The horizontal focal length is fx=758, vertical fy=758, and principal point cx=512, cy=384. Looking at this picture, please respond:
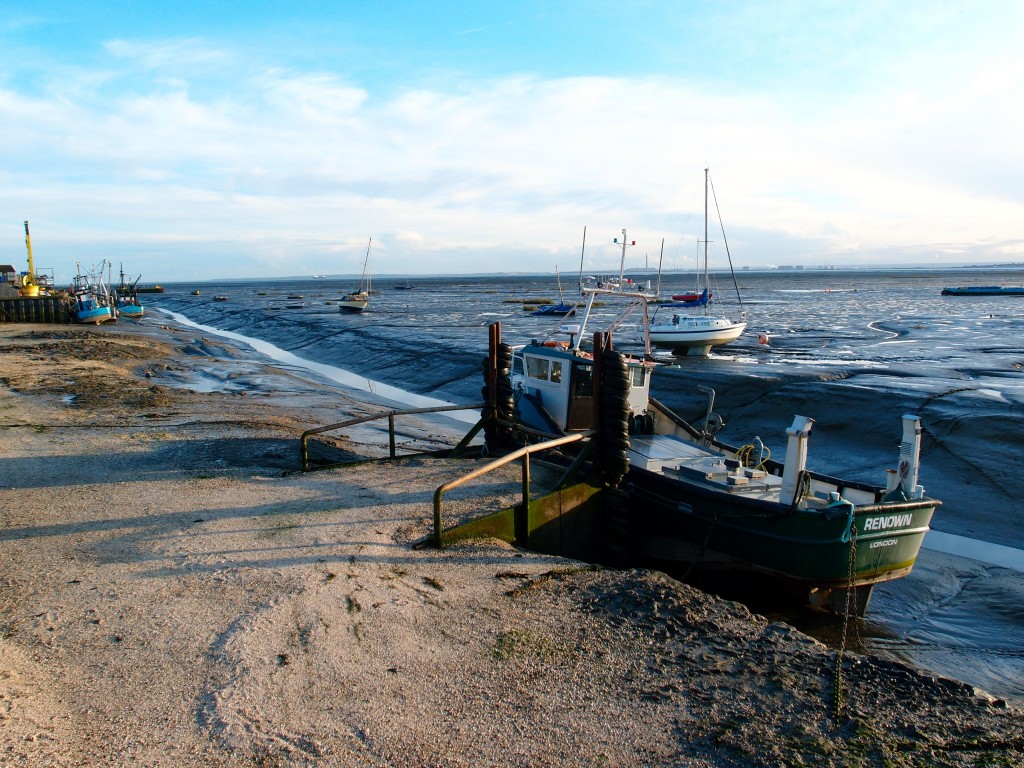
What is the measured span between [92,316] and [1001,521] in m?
55.5

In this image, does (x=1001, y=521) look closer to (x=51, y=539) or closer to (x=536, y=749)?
(x=536, y=749)

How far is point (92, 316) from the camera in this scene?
53.3 meters

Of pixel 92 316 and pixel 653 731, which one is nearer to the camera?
pixel 653 731

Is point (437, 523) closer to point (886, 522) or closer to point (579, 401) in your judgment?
point (579, 401)

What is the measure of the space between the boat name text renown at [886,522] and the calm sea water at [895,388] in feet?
5.00

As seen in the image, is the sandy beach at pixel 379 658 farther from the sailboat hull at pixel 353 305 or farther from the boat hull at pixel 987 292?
the boat hull at pixel 987 292

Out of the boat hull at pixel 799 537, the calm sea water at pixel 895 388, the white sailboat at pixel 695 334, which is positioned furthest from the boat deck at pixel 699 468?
the white sailboat at pixel 695 334

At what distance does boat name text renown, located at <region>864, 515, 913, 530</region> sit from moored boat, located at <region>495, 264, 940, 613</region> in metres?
0.02

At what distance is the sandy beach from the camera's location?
5223 mm

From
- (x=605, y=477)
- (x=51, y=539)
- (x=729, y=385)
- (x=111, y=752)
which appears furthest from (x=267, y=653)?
(x=729, y=385)

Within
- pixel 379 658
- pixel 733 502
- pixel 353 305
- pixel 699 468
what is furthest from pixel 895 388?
pixel 353 305

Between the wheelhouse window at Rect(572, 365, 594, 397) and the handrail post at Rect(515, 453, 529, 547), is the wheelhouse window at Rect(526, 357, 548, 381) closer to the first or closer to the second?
the wheelhouse window at Rect(572, 365, 594, 397)

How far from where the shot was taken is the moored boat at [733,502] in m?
9.52

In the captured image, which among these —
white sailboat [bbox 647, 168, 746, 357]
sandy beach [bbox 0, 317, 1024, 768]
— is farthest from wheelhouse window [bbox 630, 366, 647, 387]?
white sailboat [bbox 647, 168, 746, 357]
